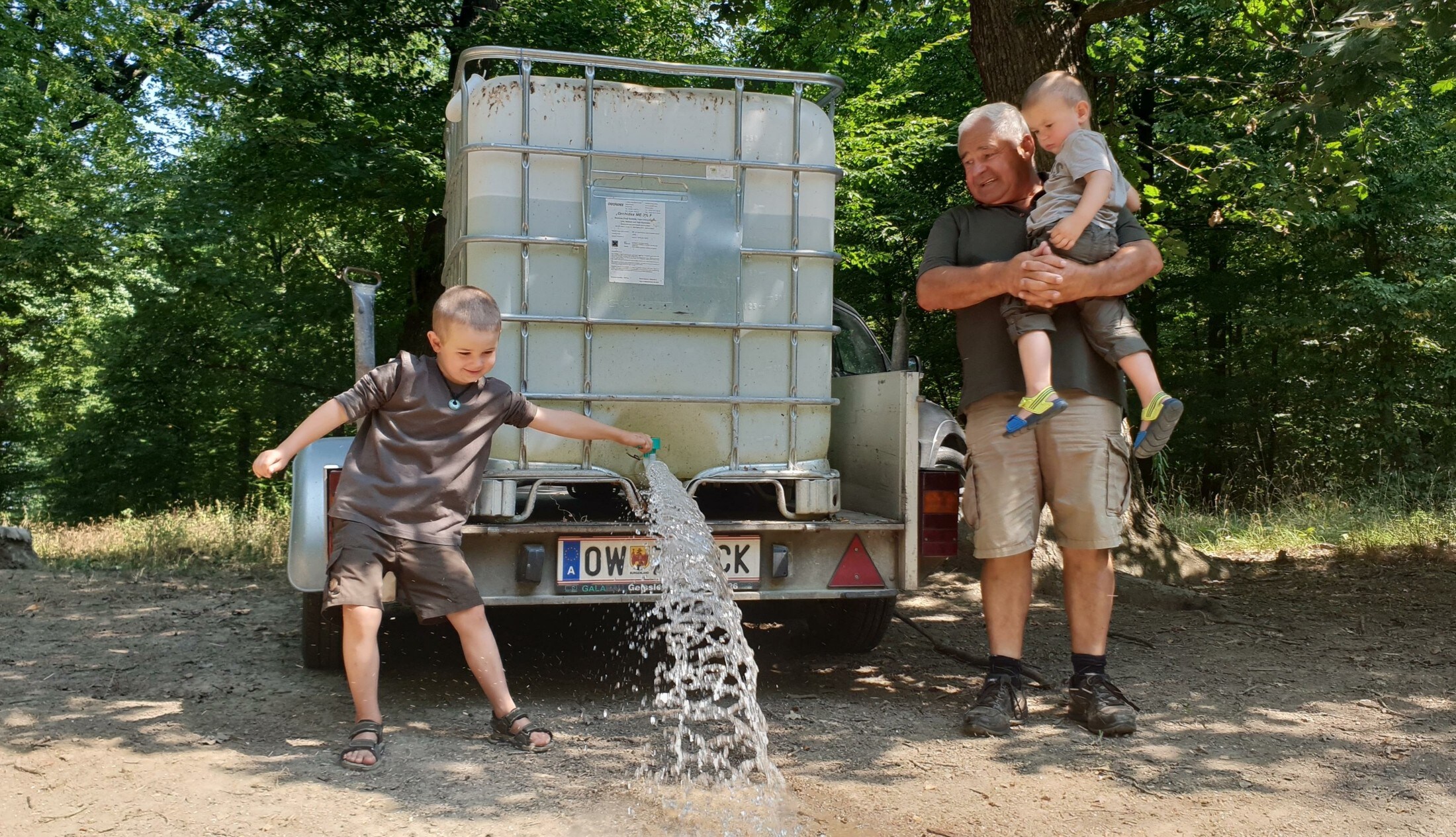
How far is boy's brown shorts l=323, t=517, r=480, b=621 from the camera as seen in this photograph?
3799 millimetres

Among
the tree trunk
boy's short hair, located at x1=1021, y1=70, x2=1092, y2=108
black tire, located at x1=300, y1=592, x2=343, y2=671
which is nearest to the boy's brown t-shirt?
black tire, located at x1=300, y1=592, x2=343, y2=671

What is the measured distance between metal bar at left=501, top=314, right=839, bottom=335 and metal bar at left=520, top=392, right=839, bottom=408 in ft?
0.89

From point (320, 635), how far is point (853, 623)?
2387 millimetres

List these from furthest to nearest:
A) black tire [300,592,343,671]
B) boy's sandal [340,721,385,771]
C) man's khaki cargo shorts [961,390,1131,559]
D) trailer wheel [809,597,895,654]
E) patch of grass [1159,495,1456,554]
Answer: patch of grass [1159,495,1456,554]
trailer wheel [809,597,895,654]
black tire [300,592,343,671]
man's khaki cargo shorts [961,390,1131,559]
boy's sandal [340,721,385,771]

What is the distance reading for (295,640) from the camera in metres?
5.87

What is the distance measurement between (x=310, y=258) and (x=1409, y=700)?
14483mm

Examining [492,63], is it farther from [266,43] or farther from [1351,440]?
[1351,440]

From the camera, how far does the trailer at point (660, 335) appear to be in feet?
14.5

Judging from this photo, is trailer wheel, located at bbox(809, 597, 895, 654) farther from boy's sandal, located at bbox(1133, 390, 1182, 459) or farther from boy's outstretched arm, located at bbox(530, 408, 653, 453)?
boy's outstretched arm, located at bbox(530, 408, 653, 453)

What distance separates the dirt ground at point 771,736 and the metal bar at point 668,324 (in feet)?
4.89

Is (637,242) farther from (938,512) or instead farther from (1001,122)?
(938,512)

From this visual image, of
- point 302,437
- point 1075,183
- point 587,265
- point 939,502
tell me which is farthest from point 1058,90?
point 302,437

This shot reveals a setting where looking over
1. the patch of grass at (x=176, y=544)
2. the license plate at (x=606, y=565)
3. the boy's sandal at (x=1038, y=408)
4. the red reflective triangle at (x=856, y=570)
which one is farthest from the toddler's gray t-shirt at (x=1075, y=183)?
the patch of grass at (x=176, y=544)

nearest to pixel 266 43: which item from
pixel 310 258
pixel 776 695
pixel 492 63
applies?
pixel 492 63
